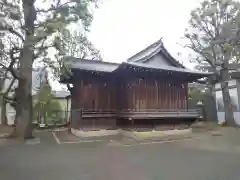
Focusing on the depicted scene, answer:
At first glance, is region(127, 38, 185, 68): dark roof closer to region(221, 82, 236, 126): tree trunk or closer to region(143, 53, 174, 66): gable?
region(143, 53, 174, 66): gable

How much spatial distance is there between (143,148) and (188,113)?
21.5 ft

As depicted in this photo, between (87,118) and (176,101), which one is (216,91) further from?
(87,118)

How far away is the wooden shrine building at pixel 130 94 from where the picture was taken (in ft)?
47.2

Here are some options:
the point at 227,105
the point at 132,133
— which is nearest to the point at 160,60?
the point at 132,133

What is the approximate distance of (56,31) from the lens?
450 inches

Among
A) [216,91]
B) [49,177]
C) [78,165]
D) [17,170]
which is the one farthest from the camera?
[216,91]

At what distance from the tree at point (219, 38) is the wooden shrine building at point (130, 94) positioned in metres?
5.64

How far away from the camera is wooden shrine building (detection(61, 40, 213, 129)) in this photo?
47.2 feet

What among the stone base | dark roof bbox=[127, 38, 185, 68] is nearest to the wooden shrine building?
the stone base

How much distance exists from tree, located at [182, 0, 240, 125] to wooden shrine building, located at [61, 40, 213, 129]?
5.64 meters

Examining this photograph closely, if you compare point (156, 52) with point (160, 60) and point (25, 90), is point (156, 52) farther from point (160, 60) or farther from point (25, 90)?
point (25, 90)

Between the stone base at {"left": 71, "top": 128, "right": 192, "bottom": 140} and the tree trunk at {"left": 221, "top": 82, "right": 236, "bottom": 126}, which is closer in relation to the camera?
the stone base at {"left": 71, "top": 128, "right": 192, "bottom": 140}

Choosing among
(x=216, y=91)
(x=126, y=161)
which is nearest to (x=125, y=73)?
(x=126, y=161)

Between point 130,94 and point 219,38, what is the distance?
10.7 meters
